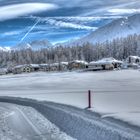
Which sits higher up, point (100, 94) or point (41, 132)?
point (41, 132)

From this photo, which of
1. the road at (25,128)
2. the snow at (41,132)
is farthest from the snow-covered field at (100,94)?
the road at (25,128)

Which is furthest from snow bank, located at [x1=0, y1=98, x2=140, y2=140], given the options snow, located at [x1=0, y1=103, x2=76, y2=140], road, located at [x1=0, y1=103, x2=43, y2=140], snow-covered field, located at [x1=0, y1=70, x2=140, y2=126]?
road, located at [x1=0, y1=103, x2=43, y2=140]

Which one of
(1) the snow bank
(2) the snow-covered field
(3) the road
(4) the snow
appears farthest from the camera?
(2) the snow-covered field

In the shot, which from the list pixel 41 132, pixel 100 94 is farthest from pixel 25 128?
pixel 100 94

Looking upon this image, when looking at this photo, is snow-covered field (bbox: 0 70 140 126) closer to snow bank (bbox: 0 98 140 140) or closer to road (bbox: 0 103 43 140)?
snow bank (bbox: 0 98 140 140)

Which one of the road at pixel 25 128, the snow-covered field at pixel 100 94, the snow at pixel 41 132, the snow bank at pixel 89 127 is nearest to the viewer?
the snow bank at pixel 89 127

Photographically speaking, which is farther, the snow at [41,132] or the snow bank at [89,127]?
the snow at [41,132]

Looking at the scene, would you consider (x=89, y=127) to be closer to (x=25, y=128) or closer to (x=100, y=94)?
(x=25, y=128)

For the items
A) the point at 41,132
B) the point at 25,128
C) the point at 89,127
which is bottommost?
the point at 25,128

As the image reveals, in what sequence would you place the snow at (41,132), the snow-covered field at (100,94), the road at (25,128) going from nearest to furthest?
the snow at (41,132) → the road at (25,128) → the snow-covered field at (100,94)

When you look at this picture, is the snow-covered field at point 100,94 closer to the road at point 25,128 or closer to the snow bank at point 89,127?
the snow bank at point 89,127

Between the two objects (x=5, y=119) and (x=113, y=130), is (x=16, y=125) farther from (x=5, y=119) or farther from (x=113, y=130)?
(x=113, y=130)

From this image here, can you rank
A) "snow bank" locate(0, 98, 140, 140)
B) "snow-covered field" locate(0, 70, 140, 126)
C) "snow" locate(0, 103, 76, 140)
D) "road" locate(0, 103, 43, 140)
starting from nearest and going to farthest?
1. "snow bank" locate(0, 98, 140, 140)
2. "snow" locate(0, 103, 76, 140)
3. "road" locate(0, 103, 43, 140)
4. "snow-covered field" locate(0, 70, 140, 126)

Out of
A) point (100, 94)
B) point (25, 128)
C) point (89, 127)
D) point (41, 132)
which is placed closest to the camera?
point (89, 127)
